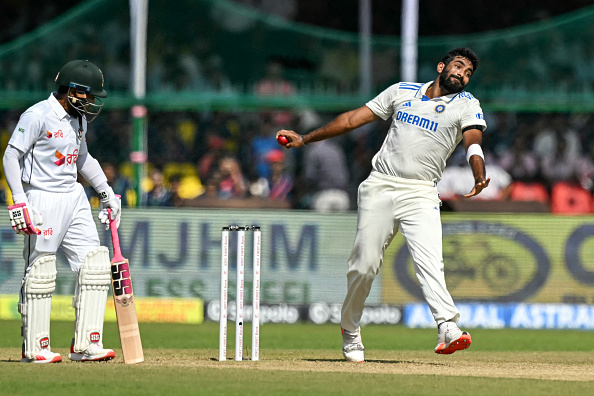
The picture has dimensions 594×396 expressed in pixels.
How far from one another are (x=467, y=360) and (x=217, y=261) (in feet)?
14.4

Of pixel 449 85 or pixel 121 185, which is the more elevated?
pixel 449 85

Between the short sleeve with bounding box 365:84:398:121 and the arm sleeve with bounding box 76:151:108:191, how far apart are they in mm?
1938

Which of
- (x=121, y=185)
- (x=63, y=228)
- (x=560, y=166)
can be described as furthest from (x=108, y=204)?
(x=560, y=166)

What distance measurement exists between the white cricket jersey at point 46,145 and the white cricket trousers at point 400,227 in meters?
2.02

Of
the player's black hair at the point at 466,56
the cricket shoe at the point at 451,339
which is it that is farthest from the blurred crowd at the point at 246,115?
the cricket shoe at the point at 451,339

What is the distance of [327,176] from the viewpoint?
1308 centimetres

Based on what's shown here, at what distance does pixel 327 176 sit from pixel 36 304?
584 cm

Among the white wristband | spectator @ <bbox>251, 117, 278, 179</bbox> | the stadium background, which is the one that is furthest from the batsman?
spectator @ <bbox>251, 117, 278, 179</bbox>

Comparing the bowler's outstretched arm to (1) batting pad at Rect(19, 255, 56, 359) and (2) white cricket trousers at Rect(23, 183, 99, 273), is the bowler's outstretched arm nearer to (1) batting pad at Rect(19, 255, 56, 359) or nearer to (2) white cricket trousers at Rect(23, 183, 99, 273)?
(2) white cricket trousers at Rect(23, 183, 99, 273)

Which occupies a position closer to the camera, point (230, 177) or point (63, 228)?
point (63, 228)

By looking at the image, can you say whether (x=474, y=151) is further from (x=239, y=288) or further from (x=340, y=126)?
(x=239, y=288)

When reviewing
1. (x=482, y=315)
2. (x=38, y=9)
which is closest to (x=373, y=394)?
(x=482, y=315)

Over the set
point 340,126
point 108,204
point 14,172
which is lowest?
point 108,204

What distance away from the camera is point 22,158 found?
7719mm
